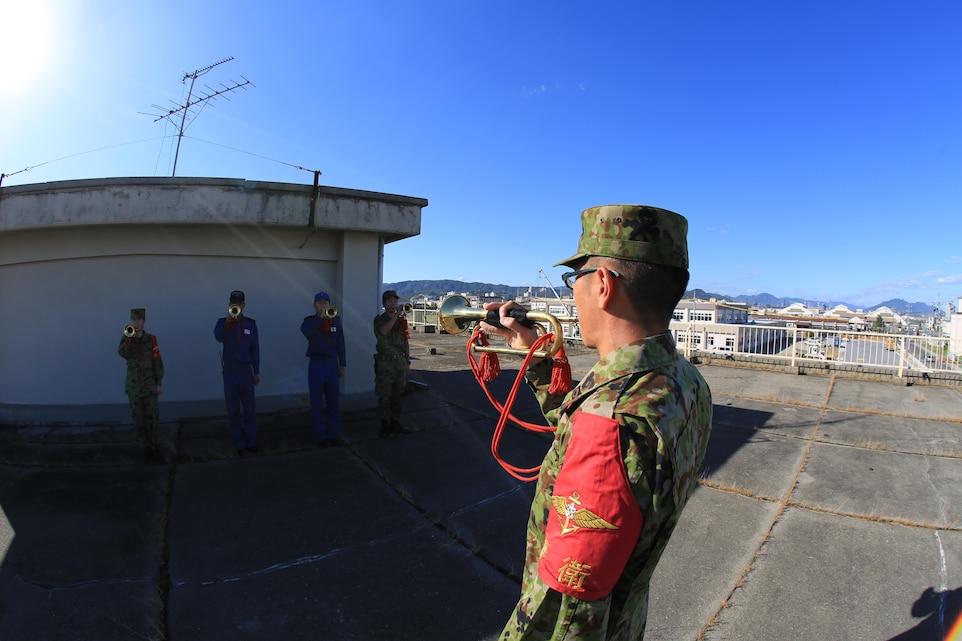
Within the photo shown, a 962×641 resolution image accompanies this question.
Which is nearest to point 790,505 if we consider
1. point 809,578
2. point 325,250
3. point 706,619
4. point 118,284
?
point 809,578

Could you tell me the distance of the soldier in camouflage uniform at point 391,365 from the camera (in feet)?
18.7

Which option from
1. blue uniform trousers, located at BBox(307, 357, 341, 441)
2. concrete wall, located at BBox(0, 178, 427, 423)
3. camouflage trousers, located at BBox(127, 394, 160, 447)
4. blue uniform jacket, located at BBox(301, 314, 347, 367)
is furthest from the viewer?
concrete wall, located at BBox(0, 178, 427, 423)

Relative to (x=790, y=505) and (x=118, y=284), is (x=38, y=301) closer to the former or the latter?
(x=118, y=284)

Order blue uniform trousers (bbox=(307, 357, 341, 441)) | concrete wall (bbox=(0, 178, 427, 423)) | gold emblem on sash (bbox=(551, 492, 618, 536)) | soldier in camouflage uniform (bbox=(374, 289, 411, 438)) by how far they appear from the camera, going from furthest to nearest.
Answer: concrete wall (bbox=(0, 178, 427, 423)) < soldier in camouflage uniform (bbox=(374, 289, 411, 438)) < blue uniform trousers (bbox=(307, 357, 341, 441)) < gold emblem on sash (bbox=(551, 492, 618, 536))

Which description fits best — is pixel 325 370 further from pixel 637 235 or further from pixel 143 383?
pixel 637 235

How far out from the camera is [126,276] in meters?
6.11

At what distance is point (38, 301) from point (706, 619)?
26.0ft

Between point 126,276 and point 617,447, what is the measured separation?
22.9 ft

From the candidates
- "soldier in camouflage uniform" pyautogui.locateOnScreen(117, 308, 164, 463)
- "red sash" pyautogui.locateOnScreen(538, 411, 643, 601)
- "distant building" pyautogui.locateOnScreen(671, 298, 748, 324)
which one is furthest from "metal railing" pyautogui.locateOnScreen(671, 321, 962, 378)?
"distant building" pyautogui.locateOnScreen(671, 298, 748, 324)

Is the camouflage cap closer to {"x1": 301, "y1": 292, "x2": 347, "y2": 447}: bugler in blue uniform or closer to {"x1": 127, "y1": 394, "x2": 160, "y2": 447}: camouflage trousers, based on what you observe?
{"x1": 301, "y1": 292, "x2": 347, "y2": 447}: bugler in blue uniform

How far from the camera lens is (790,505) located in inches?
165

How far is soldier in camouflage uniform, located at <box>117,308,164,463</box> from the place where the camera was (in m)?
4.79

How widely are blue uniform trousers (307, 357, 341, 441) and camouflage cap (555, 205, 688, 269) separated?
462 cm

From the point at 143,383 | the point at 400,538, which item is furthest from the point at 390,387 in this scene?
the point at 143,383
